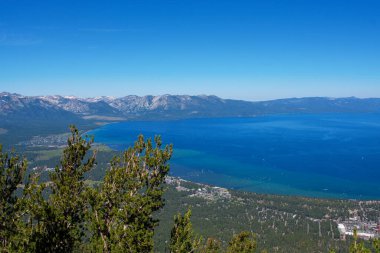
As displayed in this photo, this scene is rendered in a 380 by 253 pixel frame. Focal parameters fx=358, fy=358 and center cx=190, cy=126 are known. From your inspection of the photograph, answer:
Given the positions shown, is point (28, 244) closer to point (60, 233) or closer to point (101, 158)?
point (60, 233)

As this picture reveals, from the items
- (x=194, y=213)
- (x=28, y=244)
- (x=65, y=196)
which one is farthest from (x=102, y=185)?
(x=194, y=213)

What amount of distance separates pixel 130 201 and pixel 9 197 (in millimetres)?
5967

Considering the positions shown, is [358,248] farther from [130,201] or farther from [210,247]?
[130,201]

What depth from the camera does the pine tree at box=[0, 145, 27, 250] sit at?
48.1ft

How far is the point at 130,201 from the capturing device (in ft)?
46.7

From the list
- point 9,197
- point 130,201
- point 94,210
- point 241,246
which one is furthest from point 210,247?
point 9,197

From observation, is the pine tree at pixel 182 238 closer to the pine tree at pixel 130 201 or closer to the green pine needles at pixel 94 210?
the green pine needles at pixel 94 210

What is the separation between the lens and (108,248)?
1321 cm

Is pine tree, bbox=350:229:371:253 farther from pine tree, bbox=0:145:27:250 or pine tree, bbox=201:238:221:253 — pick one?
pine tree, bbox=0:145:27:250

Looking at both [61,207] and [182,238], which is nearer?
[61,207]

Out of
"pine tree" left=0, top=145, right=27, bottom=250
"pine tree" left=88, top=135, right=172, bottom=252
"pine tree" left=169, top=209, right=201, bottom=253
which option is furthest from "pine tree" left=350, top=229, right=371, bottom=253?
"pine tree" left=0, top=145, right=27, bottom=250

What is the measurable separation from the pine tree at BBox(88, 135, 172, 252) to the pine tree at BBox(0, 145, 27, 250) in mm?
3576

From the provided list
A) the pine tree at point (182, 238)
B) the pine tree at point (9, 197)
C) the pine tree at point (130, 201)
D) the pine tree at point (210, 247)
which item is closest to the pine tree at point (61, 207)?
the pine tree at point (9, 197)

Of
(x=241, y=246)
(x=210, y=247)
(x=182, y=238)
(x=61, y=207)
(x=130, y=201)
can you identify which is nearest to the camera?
(x=130, y=201)
